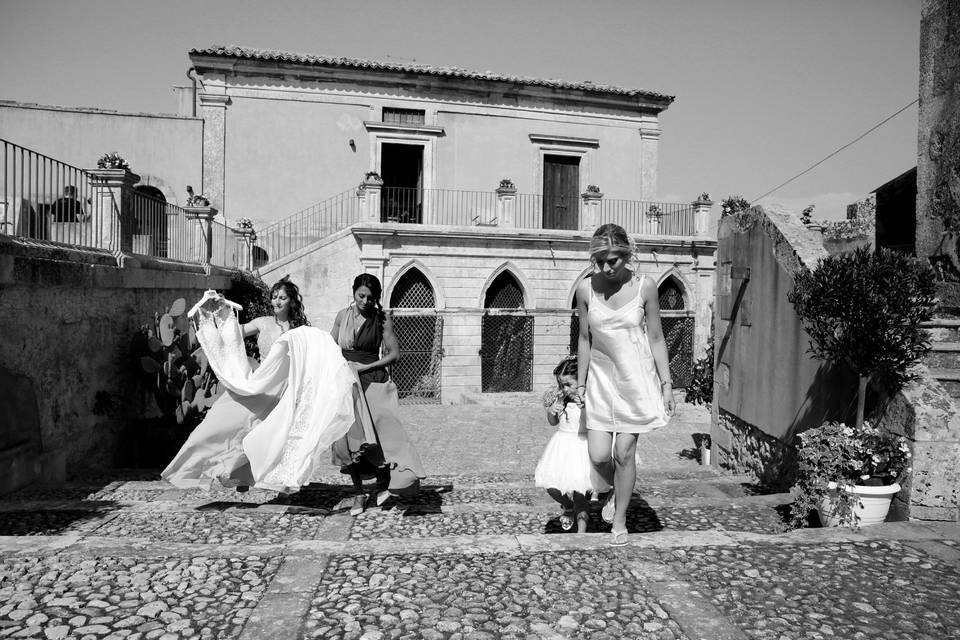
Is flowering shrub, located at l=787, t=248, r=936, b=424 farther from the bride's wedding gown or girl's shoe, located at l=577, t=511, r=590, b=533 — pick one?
the bride's wedding gown

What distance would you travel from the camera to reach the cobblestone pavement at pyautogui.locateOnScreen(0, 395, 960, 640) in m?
3.06

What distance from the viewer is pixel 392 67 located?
67.2ft

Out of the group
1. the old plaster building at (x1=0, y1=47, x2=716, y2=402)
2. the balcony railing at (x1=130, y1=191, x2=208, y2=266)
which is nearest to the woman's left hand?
the balcony railing at (x1=130, y1=191, x2=208, y2=266)

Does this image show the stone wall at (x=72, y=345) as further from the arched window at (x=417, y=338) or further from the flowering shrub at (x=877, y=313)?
the arched window at (x=417, y=338)

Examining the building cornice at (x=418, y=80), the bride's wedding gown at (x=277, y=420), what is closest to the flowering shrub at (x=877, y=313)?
the bride's wedding gown at (x=277, y=420)

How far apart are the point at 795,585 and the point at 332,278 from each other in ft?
52.0

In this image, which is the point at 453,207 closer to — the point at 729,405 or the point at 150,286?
the point at 150,286

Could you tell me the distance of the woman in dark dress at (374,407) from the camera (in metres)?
5.12

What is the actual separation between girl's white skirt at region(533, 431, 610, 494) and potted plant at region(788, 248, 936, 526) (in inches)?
60.1

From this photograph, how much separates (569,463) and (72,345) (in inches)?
205

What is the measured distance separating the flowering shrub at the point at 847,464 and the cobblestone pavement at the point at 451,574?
267 millimetres

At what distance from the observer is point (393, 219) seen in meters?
19.8

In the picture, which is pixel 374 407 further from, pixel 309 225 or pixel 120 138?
pixel 120 138

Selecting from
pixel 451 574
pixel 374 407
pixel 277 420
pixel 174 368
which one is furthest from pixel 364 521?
pixel 174 368
